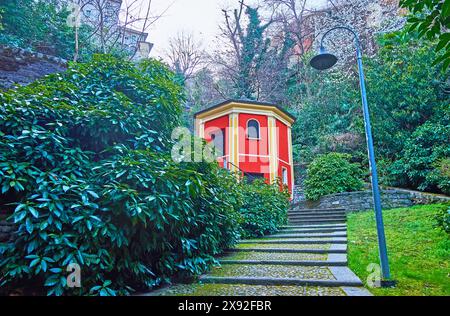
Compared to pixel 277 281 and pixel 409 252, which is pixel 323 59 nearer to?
pixel 277 281

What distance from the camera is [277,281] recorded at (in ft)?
10.9

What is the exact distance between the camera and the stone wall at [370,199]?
8945 mm

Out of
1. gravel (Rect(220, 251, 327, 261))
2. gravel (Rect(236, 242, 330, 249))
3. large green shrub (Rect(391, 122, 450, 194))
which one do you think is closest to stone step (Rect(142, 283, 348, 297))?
gravel (Rect(220, 251, 327, 261))

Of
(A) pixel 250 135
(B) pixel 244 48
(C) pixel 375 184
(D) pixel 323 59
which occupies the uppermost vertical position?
(B) pixel 244 48

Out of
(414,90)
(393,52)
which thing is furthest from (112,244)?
(393,52)

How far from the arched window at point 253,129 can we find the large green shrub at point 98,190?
30.8 feet

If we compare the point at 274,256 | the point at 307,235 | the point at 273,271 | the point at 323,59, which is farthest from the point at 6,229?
the point at 307,235

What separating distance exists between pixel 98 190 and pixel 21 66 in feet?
21.0

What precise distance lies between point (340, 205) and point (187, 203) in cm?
799

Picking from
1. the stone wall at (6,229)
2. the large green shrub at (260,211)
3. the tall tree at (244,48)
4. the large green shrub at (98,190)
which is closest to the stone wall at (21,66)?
the large green shrub at (98,190)

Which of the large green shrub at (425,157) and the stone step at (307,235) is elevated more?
the large green shrub at (425,157)

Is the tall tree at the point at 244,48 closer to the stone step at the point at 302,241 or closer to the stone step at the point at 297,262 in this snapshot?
the stone step at the point at 302,241

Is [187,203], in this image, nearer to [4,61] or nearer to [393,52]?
[4,61]

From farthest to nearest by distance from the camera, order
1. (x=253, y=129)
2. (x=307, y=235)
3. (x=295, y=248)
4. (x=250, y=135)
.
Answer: (x=253, y=129) → (x=250, y=135) → (x=307, y=235) → (x=295, y=248)
